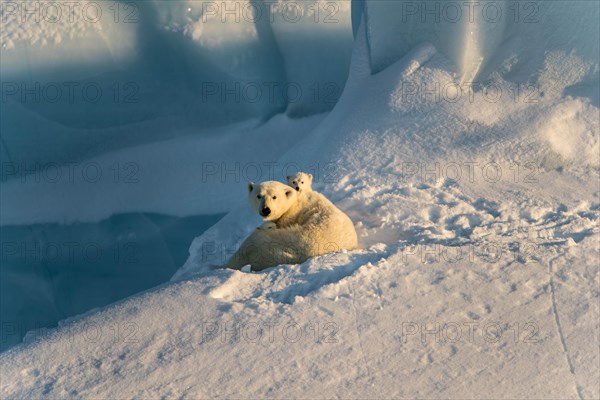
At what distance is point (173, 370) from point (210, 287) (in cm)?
56

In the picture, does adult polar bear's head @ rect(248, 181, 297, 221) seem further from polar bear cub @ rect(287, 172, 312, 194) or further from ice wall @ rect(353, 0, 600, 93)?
ice wall @ rect(353, 0, 600, 93)

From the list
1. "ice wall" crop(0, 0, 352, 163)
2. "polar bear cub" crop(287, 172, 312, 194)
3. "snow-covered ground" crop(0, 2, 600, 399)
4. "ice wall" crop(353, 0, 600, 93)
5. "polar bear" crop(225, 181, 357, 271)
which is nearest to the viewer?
"snow-covered ground" crop(0, 2, 600, 399)

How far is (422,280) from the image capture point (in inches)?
151

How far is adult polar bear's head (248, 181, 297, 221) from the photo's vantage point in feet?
13.8

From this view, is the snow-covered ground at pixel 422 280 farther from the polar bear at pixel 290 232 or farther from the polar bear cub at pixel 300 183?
the polar bear cub at pixel 300 183

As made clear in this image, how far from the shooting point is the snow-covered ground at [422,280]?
3311 mm

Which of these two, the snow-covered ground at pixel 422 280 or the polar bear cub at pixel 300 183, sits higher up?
the polar bear cub at pixel 300 183

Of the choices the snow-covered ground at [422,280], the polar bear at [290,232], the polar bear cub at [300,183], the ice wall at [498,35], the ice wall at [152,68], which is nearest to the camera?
the snow-covered ground at [422,280]

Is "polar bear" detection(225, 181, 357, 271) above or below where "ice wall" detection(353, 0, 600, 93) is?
below

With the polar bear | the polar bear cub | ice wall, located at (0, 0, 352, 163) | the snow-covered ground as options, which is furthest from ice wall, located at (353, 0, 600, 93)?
the polar bear

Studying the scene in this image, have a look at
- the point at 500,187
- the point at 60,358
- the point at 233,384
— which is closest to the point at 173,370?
the point at 233,384

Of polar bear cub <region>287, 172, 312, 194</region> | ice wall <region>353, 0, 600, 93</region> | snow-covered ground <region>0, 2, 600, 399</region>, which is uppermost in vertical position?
ice wall <region>353, 0, 600, 93</region>

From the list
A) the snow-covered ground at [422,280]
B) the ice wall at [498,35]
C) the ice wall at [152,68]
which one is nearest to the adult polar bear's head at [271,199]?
the snow-covered ground at [422,280]

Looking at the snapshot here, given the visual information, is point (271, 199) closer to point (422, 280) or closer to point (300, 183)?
point (300, 183)
